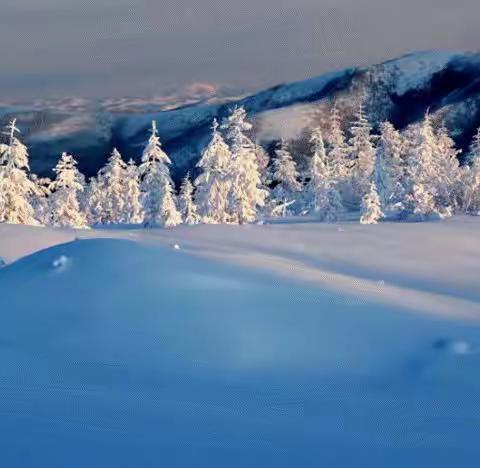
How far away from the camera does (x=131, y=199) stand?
171 feet

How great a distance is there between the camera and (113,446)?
4676mm

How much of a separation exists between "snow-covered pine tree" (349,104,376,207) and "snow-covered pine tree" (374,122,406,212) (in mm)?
1267

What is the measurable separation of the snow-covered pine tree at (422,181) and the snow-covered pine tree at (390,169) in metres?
2.17

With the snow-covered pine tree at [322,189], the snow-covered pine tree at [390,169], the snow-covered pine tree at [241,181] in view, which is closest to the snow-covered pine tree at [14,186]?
the snow-covered pine tree at [241,181]

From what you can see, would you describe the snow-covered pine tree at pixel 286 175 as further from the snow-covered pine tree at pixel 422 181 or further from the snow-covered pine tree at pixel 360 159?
the snow-covered pine tree at pixel 422 181

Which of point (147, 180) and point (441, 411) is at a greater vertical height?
point (147, 180)

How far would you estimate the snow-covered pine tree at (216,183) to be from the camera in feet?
114

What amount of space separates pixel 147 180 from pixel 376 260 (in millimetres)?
23562

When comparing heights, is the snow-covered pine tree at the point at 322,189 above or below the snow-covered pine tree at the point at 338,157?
below

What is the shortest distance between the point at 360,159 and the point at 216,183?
30.7 m

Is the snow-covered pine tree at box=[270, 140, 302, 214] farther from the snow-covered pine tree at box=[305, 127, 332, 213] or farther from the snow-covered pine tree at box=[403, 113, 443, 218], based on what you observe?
the snow-covered pine tree at box=[403, 113, 443, 218]

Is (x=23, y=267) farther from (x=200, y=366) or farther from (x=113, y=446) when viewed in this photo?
(x=113, y=446)

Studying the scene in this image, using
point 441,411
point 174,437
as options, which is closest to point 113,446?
point 174,437

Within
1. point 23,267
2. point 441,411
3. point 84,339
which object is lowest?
point 441,411
